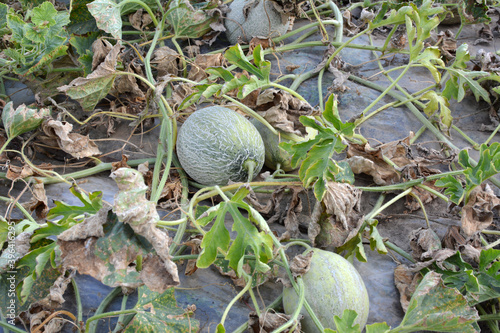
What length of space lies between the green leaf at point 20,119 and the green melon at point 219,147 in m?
0.72

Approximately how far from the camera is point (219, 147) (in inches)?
75.9

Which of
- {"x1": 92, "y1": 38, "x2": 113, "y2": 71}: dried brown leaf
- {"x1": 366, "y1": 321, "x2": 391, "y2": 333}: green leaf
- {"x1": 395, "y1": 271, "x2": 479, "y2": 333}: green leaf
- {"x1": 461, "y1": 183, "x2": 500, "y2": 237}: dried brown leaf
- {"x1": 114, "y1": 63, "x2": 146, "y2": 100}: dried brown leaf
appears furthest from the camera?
{"x1": 114, "y1": 63, "x2": 146, "y2": 100}: dried brown leaf

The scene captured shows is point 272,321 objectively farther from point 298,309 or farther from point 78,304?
point 78,304

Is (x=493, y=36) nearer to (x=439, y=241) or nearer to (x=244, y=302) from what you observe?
(x=439, y=241)

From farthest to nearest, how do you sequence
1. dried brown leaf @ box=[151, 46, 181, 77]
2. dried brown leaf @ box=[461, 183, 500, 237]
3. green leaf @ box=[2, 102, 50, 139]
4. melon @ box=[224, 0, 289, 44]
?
melon @ box=[224, 0, 289, 44] < dried brown leaf @ box=[151, 46, 181, 77] < green leaf @ box=[2, 102, 50, 139] < dried brown leaf @ box=[461, 183, 500, 237]

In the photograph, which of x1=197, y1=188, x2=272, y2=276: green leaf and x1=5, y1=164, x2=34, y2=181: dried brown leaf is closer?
x1=197, y1=188, x2=272, y2=276: green leaf

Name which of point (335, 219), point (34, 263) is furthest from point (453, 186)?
point (34, 263)

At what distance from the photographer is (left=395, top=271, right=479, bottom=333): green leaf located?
4.35ft

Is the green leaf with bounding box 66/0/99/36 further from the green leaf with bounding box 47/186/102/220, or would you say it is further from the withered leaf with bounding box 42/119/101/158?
the green leaf with bounding box 47/186/102/220

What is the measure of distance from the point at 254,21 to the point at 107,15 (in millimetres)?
1006

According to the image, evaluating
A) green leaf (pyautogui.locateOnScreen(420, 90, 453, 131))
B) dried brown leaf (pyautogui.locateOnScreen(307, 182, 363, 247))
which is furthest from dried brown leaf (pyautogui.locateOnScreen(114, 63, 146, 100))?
green leaf (pyautogui.locateOnScreen(420, 90, 453, 131))

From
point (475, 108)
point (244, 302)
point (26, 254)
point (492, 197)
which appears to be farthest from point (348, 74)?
point (26, 254)

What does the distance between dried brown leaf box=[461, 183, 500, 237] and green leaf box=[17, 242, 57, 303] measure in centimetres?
166

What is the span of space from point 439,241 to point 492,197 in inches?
12.1
